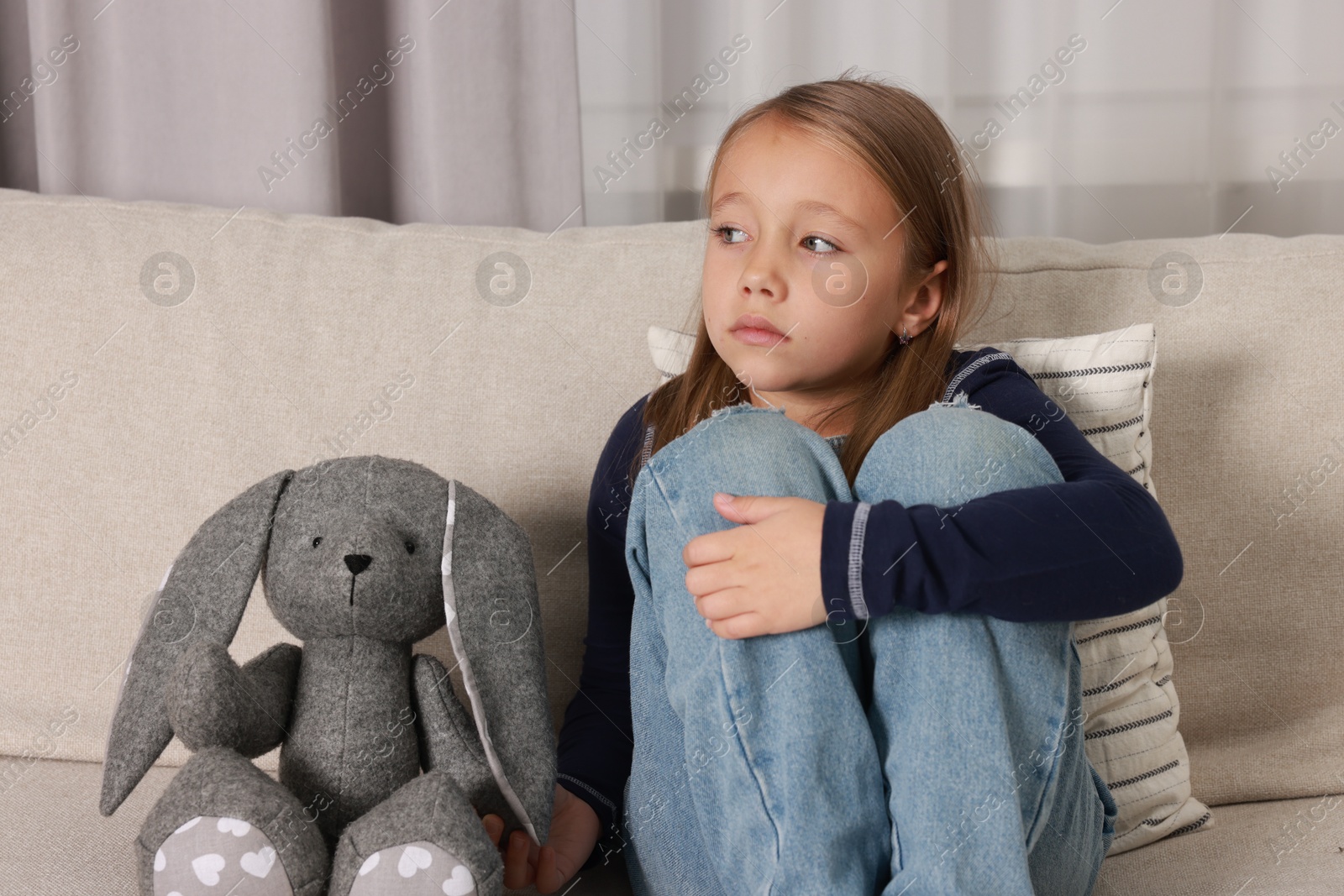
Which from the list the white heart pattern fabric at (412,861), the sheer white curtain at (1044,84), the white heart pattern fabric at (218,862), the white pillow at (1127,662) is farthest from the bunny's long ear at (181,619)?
the sheer white curtain at (1044,84)

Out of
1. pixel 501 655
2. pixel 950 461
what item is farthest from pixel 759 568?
pixel 501 655

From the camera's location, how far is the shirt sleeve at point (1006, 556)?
0.61 m

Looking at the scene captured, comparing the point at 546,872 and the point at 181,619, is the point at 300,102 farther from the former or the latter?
the point at 546,872

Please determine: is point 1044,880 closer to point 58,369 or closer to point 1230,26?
point 58,369

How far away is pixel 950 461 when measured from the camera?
0.65 m

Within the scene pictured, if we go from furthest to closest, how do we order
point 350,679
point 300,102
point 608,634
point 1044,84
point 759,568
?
point 1044,84 → point 300,102 → point 608,634 → point 350,679 → point 759,568

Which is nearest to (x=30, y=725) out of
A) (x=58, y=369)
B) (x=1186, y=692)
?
(x=58, y=369)

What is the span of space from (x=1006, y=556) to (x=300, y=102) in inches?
42.8

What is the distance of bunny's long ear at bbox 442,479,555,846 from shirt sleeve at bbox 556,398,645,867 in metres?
0.15

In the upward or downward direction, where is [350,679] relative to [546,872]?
upward

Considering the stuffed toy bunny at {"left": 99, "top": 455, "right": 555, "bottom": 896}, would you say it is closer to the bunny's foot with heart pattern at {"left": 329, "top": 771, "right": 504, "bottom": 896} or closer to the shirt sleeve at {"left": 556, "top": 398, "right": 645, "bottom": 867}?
the bunny's foot with heart pattern at {"left": 329, "top": 771, "right": 504, "bottom": 896}

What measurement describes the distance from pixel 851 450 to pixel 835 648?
30 centimetres

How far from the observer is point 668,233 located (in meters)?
1.10

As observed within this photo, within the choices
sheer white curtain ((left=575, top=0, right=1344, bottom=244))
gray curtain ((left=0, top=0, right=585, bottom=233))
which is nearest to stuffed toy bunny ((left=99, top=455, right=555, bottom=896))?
gray curtain ((left=0, top=0, right=585, bottom=233))
